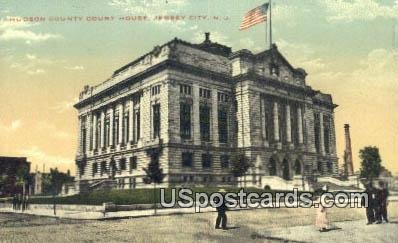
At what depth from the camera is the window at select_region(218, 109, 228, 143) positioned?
53656 millimetres

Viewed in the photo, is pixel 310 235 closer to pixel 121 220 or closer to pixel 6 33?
pixel 121 220

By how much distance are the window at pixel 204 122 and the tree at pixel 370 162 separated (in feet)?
90.1

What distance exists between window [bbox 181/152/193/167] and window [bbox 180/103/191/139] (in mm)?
2012

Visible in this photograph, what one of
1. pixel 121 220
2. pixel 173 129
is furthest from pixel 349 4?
pixel 173 129

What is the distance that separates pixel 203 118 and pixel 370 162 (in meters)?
29.5

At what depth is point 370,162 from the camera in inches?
2581

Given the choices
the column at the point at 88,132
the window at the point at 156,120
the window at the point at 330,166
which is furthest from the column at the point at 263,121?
the column at the point at 88,132

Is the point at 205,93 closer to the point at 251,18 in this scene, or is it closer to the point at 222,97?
the point at 222,97

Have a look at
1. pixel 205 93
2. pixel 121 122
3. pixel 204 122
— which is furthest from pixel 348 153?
pixel 121 122

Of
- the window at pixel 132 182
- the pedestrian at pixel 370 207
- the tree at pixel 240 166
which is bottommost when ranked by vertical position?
the pedestrian at pixel 370 207

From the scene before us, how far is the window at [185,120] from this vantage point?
49969 millimetres

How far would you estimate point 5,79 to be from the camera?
20.5 meters

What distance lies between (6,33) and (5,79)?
2.27m

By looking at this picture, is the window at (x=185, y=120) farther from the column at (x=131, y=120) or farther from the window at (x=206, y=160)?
the column at (x=131, y=120)
